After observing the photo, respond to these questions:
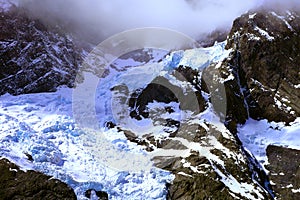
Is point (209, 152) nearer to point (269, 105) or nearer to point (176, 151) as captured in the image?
point (176, 151)

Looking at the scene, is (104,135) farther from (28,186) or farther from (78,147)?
(28,186)

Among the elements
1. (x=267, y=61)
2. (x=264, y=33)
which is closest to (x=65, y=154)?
(x=267, y=61)

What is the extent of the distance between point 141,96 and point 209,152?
84.6 ft

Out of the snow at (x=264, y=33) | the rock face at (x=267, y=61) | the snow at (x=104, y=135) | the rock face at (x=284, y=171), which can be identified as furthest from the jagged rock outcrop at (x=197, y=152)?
the snow at (x=264, y=33)

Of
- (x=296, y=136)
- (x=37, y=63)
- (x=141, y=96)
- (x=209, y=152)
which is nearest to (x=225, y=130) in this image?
(x=209, y=152)

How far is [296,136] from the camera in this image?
284ft

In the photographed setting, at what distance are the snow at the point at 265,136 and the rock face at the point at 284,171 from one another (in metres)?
1.27

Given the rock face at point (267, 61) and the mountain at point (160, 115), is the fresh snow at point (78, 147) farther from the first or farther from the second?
the rock face at point (267, 61)

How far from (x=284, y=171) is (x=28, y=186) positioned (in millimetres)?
43707

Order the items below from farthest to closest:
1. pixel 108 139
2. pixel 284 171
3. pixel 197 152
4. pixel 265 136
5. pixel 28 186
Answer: pixel 265 136 → pixel 108 139 → pixel 284 171 → pixel 197 152 → pixel 28 186

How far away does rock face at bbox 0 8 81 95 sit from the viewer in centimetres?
10325

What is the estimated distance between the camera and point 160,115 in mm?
93812

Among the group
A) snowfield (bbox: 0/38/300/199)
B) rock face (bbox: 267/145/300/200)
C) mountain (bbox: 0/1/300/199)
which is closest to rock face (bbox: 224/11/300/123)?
mountain (bbox: 0/1/300/199)

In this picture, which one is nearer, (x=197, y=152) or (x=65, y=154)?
(x=65, y=154)
